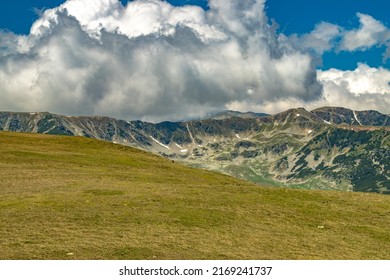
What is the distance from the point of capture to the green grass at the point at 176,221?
31391mm

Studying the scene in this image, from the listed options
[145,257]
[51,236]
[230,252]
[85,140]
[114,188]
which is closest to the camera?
[145,257]

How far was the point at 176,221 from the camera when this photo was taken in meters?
40.3

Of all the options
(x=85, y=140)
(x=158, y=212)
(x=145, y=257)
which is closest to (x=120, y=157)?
(x=85, y=140)

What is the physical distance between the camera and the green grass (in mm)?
31391

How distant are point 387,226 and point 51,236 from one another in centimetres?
2826
